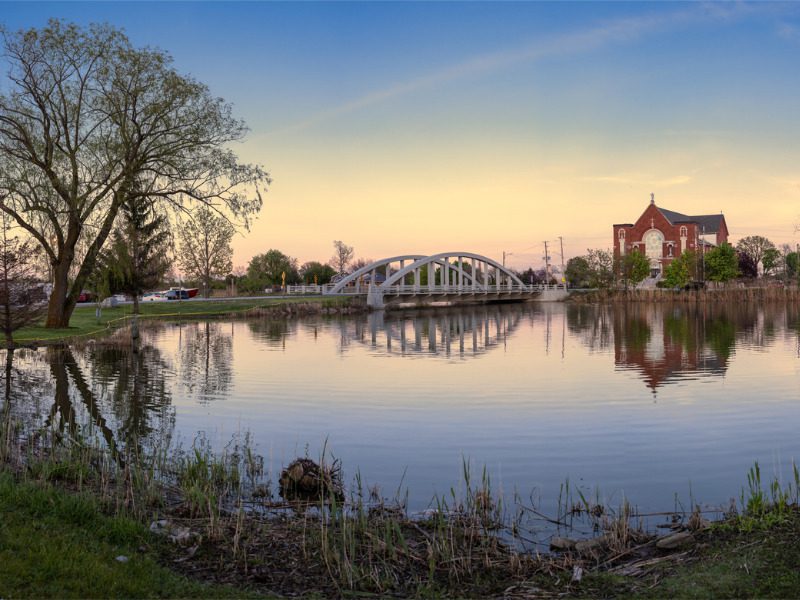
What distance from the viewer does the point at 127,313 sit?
50062 millimetres

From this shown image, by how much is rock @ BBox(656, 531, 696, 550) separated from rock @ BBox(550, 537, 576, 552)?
89 cm

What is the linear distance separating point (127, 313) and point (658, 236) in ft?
278

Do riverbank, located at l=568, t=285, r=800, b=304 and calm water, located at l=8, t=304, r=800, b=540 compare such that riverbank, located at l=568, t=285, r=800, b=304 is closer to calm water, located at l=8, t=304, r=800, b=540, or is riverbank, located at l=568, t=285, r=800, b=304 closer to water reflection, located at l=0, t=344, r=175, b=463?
calm water, located at l=8, t=304, r=800, b=540

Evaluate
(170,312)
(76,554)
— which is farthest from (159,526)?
(170,312)

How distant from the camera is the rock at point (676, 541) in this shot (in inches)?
285

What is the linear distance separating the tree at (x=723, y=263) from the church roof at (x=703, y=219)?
63.6 feet

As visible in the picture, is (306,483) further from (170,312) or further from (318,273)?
(318,273)

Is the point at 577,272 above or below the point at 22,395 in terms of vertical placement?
above

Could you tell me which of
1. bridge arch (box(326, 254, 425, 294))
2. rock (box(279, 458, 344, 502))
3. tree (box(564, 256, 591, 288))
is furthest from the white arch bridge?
rock (box(279, 458, 344, 502))

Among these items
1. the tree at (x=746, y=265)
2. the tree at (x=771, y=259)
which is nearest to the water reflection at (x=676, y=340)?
the tree at (x=746, y=265)

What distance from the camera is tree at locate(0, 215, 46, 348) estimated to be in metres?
24.2

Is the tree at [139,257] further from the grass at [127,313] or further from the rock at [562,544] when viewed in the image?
the rock at [562,544]

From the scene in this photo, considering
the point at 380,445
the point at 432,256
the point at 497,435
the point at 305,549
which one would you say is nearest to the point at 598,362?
the point at 497,435

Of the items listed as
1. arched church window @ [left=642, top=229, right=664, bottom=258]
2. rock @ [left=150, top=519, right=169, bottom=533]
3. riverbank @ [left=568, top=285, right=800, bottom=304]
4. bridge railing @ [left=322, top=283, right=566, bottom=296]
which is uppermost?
arched church window @ [left=642, top=229, right=664, bottom=258]
